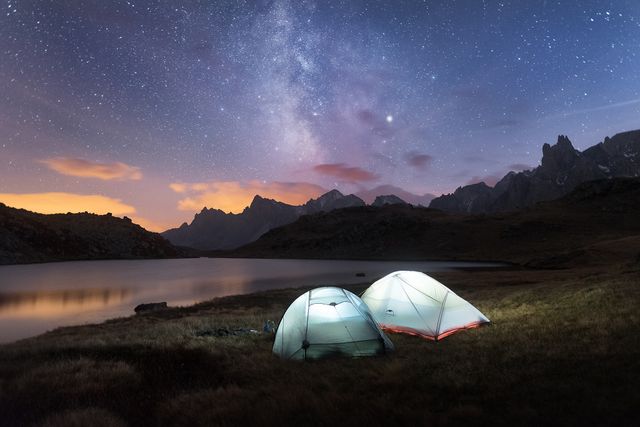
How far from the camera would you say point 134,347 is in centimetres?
1658

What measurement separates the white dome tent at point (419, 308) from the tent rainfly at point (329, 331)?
3.18 meters

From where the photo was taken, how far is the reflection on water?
159ft

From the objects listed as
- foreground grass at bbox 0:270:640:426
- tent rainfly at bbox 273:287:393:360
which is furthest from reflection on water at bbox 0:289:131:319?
tent rainfly at bbox 273:287:393:360

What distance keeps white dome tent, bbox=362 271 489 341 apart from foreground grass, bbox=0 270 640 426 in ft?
2.74

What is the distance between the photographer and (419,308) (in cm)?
1914

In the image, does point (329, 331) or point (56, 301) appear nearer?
point (329, 331)

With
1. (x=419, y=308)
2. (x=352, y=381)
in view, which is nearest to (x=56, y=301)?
(x=419, y=308)

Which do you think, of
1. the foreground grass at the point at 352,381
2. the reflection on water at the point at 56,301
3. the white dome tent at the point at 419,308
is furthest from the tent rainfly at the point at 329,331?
the reflection on water at the point at 56,301

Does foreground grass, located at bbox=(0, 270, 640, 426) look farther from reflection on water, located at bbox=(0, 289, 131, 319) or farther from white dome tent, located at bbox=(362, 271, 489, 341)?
reflection on water, located at bbox=(0, 289, 131, 319)

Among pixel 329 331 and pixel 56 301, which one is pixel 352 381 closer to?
pixel 329 331

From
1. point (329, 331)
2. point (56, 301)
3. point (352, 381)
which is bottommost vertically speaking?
point (56, 301)

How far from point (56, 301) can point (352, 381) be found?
197 ft

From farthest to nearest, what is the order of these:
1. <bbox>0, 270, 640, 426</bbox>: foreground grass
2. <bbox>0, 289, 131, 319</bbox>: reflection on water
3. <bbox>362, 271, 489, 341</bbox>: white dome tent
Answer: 1. <bbox>0, 289, 131, 319</bbox>: reflection on water
2. <bbox>362, 271, 489, 341</bbox>: white dome tent
3. <bbox>0, 270, 640, 426</bbox>: foreground grass

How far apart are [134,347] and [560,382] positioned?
14803 millimetres
